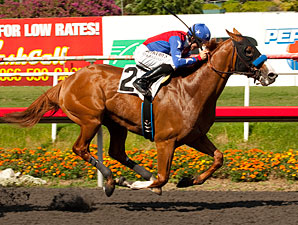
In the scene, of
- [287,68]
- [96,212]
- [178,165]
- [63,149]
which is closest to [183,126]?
[96,212]

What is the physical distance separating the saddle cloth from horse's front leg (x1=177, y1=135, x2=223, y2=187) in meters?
0.67

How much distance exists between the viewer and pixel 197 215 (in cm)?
537

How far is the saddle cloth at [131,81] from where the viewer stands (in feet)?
18.4

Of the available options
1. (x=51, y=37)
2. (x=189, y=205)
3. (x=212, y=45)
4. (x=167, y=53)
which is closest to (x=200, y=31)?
(x=212, y=45)

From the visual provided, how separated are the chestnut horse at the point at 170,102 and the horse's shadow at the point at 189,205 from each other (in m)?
0.21

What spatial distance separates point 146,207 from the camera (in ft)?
18.9

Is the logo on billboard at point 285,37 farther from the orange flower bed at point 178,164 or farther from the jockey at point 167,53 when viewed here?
the jockey at point 167,53

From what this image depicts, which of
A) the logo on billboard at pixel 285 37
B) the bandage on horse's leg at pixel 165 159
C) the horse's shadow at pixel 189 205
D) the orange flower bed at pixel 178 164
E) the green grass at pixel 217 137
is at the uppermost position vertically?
A: the logo on billboard at pixel 285 37

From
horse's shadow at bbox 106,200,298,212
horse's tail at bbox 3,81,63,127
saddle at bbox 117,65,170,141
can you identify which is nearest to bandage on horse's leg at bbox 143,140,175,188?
saddle at bbox 117,65,170,141

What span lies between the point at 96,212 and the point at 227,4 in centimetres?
2589

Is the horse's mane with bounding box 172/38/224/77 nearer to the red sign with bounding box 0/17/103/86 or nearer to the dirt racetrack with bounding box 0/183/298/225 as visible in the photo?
the dirt racetrack with bounding box 0/183/298/225

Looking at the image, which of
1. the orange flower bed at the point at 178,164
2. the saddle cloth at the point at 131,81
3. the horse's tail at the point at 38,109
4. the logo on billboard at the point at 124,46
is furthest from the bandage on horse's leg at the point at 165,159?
the logo on billboard at the point at 124,46

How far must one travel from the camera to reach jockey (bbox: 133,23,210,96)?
552cm

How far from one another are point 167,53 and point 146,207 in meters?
1.47
